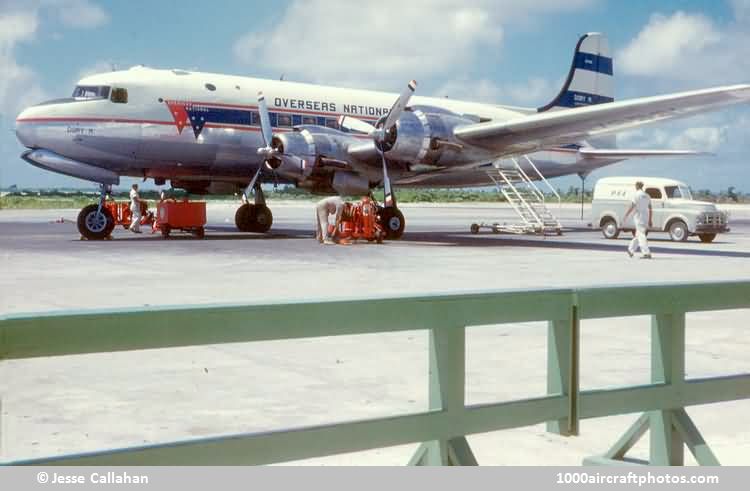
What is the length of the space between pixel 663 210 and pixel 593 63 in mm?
10065

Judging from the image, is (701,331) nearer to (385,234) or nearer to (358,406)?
(358,406)

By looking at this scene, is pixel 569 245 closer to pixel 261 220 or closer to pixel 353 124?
pixel 353 124

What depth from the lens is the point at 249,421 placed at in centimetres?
566

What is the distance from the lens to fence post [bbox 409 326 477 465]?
12.5 ft

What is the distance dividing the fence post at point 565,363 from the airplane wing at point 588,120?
16756mm


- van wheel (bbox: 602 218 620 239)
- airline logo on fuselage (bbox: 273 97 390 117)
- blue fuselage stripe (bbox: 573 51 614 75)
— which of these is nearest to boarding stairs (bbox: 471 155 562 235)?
van wheel (bbox: 602 218 620 239)

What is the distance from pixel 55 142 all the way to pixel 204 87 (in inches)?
165

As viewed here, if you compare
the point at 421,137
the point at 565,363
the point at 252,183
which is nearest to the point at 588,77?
the point at 421,137

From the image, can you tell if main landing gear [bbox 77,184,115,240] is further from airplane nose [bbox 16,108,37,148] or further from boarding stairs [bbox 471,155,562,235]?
boarding stairs [bbox 471,155,562,235]

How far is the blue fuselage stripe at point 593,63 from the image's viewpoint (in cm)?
3509

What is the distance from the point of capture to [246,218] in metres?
27.4

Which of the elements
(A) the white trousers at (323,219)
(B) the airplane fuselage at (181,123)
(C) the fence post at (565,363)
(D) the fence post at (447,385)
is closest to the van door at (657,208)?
(B) the airplane fuselage at (181,123)

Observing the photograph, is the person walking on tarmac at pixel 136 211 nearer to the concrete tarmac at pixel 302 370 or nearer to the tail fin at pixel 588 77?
the concrete tarmac at pixel 302 370

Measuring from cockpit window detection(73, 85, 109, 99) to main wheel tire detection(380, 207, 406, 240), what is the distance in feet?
26.1
